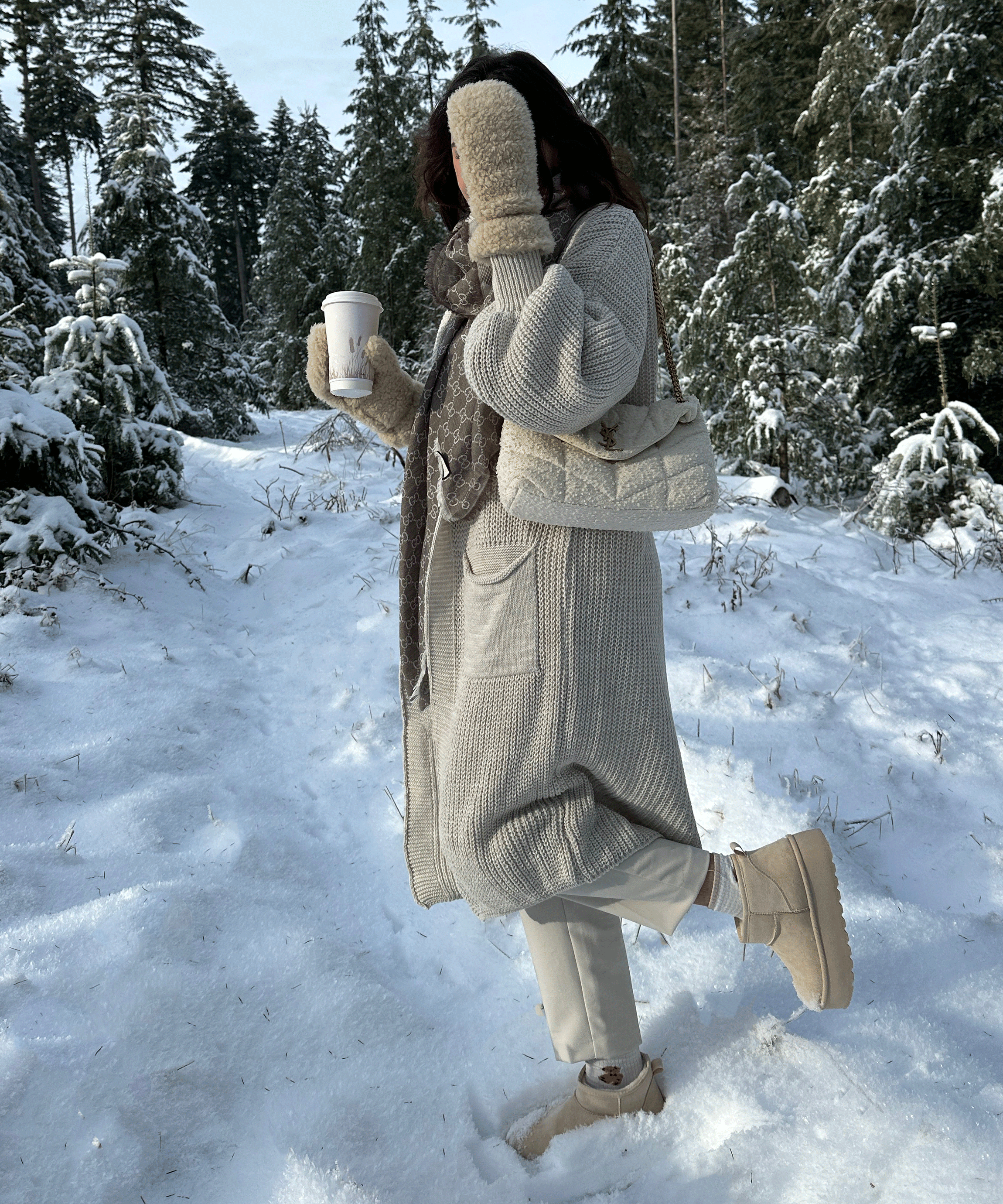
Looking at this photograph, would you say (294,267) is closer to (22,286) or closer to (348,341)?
(22,286)

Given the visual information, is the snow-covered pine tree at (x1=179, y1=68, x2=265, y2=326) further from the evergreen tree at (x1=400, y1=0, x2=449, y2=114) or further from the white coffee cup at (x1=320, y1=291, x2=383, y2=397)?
the white coffee cup at (x1=320, y1=291, x2=383, y2=397)

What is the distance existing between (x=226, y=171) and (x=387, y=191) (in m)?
15.1

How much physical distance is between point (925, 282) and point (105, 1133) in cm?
676

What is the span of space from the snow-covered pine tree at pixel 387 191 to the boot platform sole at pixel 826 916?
14855 mm

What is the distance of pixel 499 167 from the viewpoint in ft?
4.35

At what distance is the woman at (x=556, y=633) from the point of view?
1.33 metres

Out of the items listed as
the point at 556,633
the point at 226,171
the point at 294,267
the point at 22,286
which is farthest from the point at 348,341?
the point at 226,171

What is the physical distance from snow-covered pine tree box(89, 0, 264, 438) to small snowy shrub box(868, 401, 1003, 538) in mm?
7012

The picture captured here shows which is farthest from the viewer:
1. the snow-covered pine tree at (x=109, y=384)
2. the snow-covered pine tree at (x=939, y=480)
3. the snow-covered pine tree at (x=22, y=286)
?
the snow-covered pine tree at (x=939, y=480)

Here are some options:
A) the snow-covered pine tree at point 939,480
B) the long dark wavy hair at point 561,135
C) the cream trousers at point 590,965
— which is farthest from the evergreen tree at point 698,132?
the cream trousers at point 590,965

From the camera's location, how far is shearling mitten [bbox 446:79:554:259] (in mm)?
1312

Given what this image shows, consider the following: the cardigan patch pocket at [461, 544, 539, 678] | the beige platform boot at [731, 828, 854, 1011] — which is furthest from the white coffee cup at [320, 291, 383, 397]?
the beige platform boot at [731, 828, 854, 1011]

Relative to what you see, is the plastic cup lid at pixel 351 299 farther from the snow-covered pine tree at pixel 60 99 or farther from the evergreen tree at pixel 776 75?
the snow-covered pine tree at pixel 60 99

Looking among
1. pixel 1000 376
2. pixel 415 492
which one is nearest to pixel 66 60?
pixel 1000 376
